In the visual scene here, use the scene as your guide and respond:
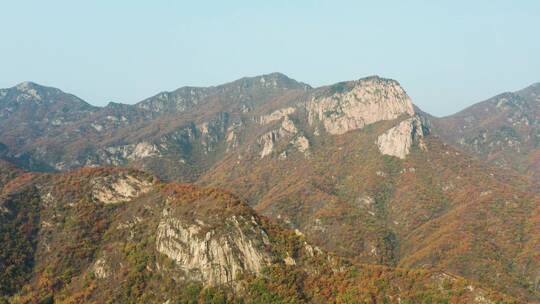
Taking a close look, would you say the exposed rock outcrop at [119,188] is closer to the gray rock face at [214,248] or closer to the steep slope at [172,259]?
the steep slope at [172,259]

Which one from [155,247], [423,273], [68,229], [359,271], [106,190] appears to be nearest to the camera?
[423,273]

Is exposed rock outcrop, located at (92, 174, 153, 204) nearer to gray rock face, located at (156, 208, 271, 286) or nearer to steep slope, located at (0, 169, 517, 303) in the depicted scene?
steep slope, located at (0, 169, 517, 303)

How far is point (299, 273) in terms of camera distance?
4498 inches

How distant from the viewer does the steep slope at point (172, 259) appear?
107 m

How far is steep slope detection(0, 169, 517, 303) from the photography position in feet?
351

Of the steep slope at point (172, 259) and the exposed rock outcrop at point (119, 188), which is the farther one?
the exposed rock outcrop at point (119, 188)

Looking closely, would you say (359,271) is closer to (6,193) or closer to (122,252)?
(122,252)

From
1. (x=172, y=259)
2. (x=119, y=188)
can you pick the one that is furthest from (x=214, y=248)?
(x=119, y=188)

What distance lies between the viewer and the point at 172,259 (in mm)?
117000

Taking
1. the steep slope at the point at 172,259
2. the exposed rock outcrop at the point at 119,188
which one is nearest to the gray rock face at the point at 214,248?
the steep slope at the point at 172,259

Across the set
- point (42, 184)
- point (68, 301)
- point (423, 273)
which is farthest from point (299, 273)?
point (42, 184)

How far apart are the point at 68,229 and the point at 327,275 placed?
8566cm

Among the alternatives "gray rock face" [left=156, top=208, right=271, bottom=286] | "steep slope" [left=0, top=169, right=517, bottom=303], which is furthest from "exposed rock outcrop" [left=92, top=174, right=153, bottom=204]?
"gray rock face" [left=156, top=208, right=271, bottom=286]

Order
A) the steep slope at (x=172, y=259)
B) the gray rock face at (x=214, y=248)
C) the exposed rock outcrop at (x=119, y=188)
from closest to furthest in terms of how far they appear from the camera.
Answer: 1. the steep slope at (x=172, y=259)
2. the gray rock face at (x=214, y=248)
3. the exposed rock outcrop at (x=119, y=188)
